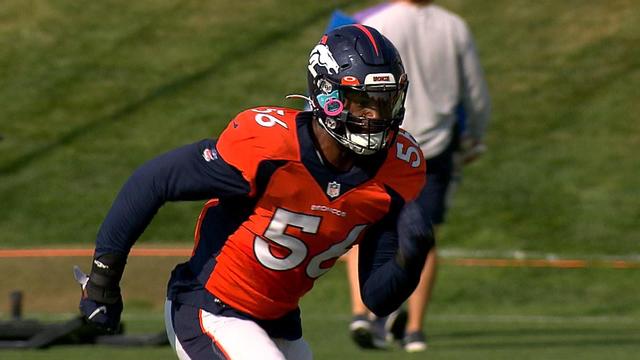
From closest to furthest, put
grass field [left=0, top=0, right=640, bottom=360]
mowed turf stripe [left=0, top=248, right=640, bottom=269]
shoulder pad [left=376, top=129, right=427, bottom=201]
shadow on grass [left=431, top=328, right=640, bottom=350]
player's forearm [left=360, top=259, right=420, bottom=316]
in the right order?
player's forearm [left=360, top=259, right=420, bottom=316]
shoulder pad [left=376, top=129, right=427, bottom=201]
shadow on grass [left=431, top=328, right=640, bottom=350]
grass field [left=0, top=0, right=640, bottom=360]
mowed turf stripe [left=0, top=248, right=640, bottom=269]

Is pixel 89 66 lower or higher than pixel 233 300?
lower

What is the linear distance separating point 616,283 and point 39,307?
4.17 metres

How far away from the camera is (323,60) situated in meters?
4.94

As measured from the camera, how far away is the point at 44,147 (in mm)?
→ 14422

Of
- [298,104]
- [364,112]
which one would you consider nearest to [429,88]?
[364,112]

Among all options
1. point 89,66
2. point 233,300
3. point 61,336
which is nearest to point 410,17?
point 61,336

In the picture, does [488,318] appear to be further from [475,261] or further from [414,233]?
[414,233]

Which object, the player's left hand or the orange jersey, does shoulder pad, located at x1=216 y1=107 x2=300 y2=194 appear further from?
the player's left hand

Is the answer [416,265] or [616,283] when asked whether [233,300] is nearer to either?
[416,265]

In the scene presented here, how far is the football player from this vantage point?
4.73 m

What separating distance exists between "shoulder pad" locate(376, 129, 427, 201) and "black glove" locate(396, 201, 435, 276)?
0.98 feet

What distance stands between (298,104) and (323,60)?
9.27 meters

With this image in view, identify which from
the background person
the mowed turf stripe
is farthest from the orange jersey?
the mowed turf stripe

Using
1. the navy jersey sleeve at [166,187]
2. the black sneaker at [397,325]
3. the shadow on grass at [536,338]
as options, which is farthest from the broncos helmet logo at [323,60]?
the black sneaker at [397,325]
